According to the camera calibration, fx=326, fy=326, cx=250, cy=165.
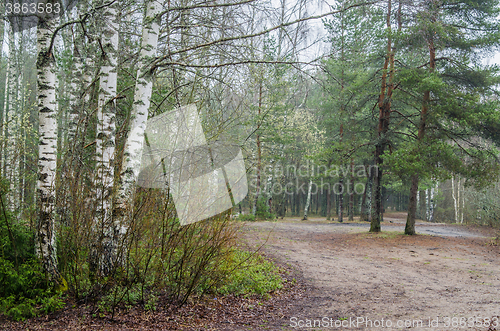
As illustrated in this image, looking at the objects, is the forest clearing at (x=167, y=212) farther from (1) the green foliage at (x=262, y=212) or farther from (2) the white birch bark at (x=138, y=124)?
(1) the green foliage at (x=262, y=212)

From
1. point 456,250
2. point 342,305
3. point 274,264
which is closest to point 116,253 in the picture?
point 342,305

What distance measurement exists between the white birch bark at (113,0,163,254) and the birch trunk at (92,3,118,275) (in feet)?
0.46

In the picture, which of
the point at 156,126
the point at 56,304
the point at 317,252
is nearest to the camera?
the point at 56,304

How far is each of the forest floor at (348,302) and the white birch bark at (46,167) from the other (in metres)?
0.76

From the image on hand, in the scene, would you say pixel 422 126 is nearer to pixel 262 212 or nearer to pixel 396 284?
pixel 396 284

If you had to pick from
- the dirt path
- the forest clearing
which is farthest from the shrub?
the dirt path

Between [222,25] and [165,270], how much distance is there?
11.3 ft

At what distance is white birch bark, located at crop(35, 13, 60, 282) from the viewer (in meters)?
3.90

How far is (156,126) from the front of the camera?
5.12 metres

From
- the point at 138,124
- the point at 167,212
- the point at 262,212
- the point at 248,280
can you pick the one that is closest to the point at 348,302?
the point at 248,280

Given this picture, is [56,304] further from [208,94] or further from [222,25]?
[222,25]

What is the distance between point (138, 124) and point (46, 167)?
1.20 metres

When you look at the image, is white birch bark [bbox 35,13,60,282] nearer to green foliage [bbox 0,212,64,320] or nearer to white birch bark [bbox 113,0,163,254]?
green foliage [bbox 0,212,64,320]

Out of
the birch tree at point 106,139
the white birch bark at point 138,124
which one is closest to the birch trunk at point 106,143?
the birch tree at point 106,139
